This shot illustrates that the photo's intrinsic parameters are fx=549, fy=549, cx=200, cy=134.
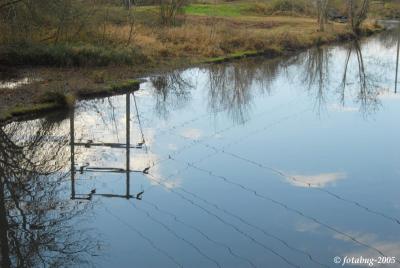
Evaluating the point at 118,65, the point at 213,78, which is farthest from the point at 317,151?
the point at 118,65

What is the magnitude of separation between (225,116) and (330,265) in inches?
326

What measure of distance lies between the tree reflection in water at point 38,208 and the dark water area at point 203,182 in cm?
2

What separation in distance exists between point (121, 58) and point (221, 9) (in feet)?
99.2

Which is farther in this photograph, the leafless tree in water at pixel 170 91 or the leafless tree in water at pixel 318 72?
the leafless tree in water at pixel 318 72

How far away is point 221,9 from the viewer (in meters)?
48.7

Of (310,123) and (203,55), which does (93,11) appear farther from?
(310,123)

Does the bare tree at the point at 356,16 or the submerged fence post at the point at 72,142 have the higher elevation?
the bare tree at the point at 356,16

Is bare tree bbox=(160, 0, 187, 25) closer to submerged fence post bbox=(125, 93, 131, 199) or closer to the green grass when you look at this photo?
submerged fence post bbox=(125, 93, 131, 199)

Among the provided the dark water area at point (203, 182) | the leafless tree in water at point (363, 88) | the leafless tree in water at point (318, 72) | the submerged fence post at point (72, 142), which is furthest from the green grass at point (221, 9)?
the submerged fence post at point (72, 142)

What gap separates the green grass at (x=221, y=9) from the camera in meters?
45.1

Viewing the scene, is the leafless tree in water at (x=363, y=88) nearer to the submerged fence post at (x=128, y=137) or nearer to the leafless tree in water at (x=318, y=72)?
the leafless tree in water at (x=318, y=72)

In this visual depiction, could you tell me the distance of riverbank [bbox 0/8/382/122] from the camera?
14562 millimetres

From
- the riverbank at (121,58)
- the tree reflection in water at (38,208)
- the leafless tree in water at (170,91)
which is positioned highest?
the riverbank at (121,58)

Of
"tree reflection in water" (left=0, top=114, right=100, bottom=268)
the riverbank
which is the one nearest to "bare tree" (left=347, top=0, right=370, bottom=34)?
the riverbank
